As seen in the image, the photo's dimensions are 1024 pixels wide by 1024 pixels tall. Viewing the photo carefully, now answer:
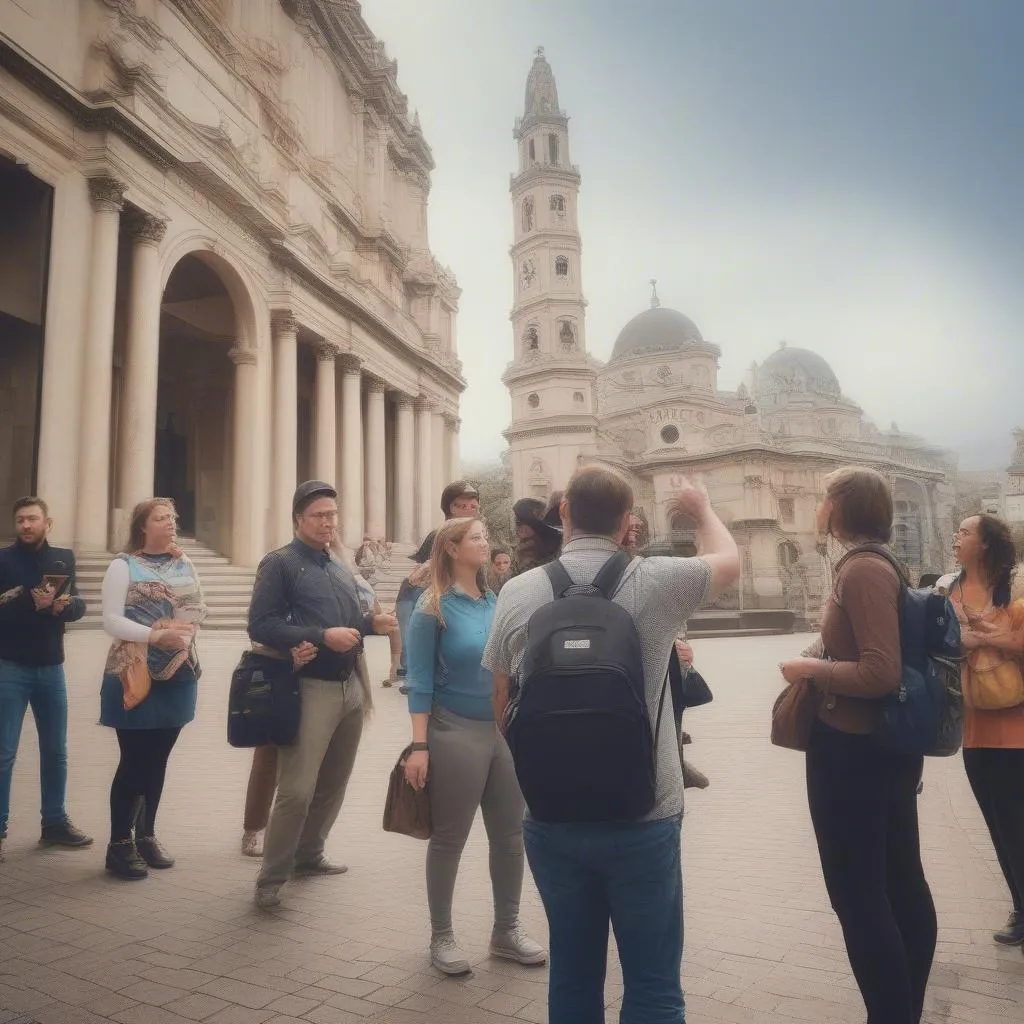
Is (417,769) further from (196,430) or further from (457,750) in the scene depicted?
(196,430)

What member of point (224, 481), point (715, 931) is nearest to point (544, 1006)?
point (715, 931)

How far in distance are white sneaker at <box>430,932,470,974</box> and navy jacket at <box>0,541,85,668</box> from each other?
3267mm

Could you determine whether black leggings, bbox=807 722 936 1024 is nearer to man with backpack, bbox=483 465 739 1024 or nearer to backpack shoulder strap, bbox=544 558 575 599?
man with backpack, bbox=483 465 739 1024

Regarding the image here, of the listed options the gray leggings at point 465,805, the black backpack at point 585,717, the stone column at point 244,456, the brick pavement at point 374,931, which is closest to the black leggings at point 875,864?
the brick pavement at point 374,931

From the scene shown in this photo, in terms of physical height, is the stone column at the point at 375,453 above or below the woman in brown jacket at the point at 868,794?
above

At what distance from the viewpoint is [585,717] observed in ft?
7.29

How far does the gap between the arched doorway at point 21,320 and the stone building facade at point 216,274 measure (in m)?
0.04

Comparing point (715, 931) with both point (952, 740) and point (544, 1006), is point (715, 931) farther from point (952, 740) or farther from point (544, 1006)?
point (952, 740)

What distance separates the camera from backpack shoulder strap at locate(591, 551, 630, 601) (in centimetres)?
244

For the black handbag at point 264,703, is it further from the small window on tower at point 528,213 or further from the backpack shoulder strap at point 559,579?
the small window on tower at point 528,213

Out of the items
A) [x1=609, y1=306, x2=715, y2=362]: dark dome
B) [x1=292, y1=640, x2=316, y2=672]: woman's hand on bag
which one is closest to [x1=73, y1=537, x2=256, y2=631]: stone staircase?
[x1=292, y1=640, x2=316, y2=672]: woman's hand on bag

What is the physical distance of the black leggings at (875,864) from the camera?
111 inches

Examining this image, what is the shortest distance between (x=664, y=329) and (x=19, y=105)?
69130 mm

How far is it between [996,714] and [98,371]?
17891 mm
